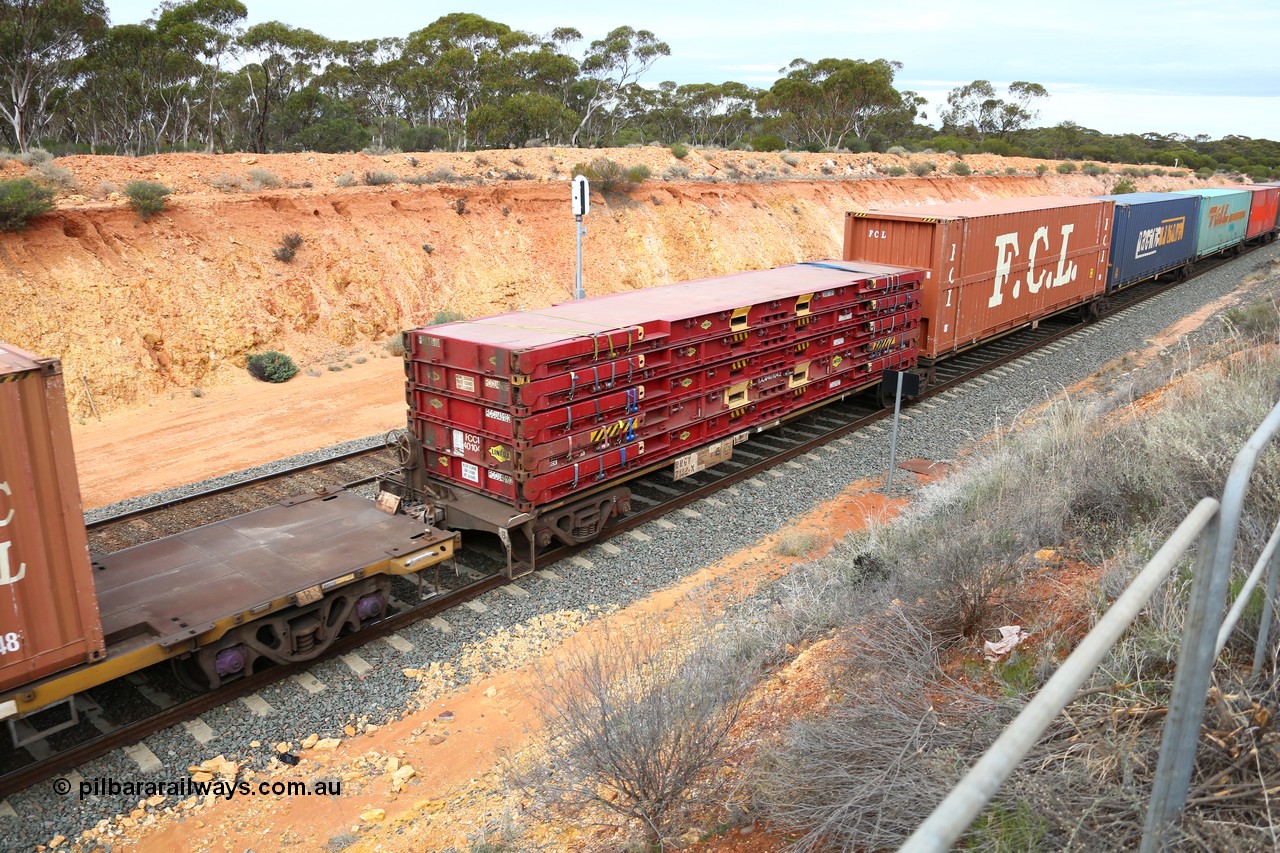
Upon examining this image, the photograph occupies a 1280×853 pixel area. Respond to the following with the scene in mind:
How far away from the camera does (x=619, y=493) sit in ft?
36.6

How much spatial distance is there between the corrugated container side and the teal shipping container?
784mm

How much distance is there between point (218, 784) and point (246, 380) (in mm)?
15038

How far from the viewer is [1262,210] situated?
1576 inches

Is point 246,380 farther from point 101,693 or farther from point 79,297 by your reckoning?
point 101,693

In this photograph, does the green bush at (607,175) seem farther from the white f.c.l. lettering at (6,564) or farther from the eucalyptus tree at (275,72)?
the white f.c.l. lettering at (6,564)

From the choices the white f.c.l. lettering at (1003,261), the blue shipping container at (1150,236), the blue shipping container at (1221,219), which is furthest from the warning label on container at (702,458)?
the blue shipping container at (1221,219)

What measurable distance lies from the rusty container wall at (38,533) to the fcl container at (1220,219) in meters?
34.9

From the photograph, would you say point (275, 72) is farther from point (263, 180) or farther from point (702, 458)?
point (702, 458)

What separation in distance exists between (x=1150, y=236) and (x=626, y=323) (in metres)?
23.2

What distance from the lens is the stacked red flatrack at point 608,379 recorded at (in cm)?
989

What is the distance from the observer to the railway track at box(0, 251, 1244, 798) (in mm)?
7184

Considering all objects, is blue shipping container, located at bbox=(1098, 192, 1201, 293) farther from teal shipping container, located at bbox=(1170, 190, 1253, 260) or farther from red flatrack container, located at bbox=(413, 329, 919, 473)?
red flatrack container, located at bbox=(413, 329, 919, 473)

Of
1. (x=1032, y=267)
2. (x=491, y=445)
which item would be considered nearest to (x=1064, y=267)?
(x=1032, y=267)

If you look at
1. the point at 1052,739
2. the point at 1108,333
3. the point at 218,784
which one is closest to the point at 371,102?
the point at 1108,333
